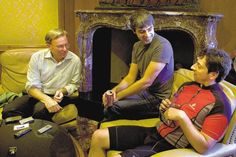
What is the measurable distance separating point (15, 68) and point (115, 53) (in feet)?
4.70

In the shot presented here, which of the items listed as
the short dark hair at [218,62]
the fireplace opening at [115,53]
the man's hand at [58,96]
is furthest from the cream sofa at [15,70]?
the short dark hair at [218,62]

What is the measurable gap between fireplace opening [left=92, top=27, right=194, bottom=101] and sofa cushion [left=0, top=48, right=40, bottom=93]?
37.2 inches

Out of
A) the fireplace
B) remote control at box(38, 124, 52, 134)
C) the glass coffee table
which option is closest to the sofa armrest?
the glass coffee table

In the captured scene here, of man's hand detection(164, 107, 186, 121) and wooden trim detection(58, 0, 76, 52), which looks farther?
wooden trim detection(58, 0, 76, 52)

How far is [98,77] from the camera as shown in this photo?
368 cm

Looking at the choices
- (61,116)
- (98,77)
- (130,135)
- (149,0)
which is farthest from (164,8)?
(130,135)

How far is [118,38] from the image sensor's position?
3756mm

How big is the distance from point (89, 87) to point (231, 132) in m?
2.22

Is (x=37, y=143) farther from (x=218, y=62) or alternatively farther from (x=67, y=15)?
(x=67, y=15)

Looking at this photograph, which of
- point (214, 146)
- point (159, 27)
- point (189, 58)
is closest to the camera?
point (214, 146)

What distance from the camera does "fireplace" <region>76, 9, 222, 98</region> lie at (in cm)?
289

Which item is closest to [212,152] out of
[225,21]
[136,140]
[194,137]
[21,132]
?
[194,137]

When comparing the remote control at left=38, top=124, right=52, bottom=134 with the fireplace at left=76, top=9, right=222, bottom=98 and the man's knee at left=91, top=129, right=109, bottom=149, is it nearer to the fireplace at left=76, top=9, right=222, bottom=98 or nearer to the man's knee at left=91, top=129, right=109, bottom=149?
the man's knee at left=91, top=129, right=109, bottom=149

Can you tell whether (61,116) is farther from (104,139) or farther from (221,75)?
(221,75)
